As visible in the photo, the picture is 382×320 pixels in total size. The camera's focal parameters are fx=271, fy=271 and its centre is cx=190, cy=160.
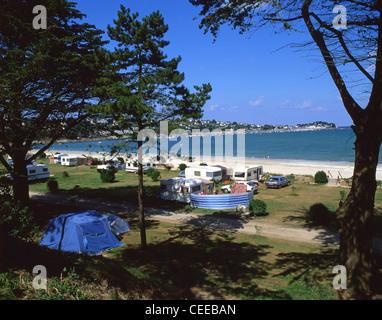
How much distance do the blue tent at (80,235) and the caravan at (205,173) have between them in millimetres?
18842

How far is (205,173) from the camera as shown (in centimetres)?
3194

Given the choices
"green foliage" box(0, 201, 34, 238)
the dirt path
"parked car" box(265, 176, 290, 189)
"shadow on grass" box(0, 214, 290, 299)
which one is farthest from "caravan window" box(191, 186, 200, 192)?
"green foliage" box(0, 201, 34, 238)

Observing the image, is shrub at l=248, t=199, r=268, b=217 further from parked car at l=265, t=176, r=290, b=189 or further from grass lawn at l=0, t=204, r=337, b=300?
parked car at l=265, t=176, r=290, b=189

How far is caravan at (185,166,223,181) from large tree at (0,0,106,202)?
670 inches

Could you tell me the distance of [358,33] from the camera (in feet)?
22.3

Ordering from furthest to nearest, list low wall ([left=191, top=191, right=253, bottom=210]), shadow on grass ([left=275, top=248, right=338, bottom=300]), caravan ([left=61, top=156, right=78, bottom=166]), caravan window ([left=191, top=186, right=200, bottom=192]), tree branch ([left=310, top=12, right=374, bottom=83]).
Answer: caravan ([left=61, top=156, right=78, bottom=166]) < caravan window ([left=191, top=186, right=200, bottom=192]) < low wall ([left=191, top=191, right=253, bottom=210]) < shadow on grass ([left=275, top=248, right=338, bottom=300]) < tree branch ([left=310, top=12, right=374, bottom=83])

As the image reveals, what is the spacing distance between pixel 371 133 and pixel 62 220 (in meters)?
13.3

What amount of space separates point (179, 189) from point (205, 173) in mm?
8986

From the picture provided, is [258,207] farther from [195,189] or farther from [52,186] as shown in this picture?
[52,186]

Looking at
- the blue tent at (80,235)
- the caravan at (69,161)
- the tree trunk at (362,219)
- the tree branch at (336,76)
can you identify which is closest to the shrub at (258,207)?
the blue tent at (80,235)

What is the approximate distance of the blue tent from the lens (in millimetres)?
12664

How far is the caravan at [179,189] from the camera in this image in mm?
23172

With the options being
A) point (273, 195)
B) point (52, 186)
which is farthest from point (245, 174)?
point (52, 186)

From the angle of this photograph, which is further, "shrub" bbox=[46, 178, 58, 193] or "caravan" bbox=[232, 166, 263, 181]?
"caravan" bbox=[232, 166, 263, 181]
